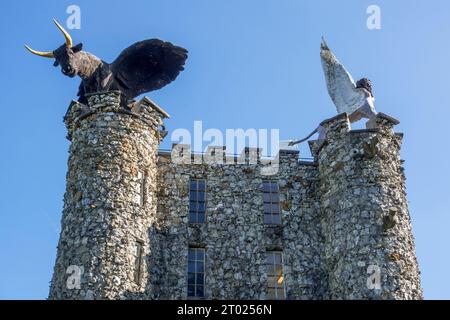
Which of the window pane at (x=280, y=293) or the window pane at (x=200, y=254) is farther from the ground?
the window pane at (x=200, y=254)

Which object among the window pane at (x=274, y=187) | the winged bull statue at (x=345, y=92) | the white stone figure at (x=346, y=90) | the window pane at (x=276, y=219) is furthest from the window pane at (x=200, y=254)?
the white stone figure at (x=346, y=90)

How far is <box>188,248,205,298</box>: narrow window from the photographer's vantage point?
2736 cm

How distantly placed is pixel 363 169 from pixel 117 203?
9.15 metres

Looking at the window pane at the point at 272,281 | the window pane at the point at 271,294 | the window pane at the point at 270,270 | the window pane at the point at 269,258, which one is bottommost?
the window pane at the point at 271,294

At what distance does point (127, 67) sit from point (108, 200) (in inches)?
260

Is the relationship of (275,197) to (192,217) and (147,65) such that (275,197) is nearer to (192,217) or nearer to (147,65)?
(192,217)

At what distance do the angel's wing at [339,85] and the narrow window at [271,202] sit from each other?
427cm

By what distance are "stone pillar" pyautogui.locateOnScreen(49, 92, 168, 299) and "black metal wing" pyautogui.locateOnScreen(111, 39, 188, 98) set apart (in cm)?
171

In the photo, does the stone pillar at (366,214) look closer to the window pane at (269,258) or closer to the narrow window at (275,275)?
the narrow window at (275,275)

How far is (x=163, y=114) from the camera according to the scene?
2991 cm

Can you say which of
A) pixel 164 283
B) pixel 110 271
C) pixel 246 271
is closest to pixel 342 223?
pixel 246 271

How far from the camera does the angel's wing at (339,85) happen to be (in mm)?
30636

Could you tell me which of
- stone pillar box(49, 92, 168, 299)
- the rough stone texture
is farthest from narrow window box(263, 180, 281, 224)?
stone pillar box(49, 92, 168, 299)

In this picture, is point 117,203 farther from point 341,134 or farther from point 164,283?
point 341,134
